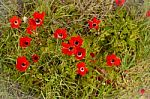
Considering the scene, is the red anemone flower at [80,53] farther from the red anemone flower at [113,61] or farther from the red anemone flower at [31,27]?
the red anemone flower at [31,27]

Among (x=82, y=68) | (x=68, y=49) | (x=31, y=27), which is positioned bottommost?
A: (x=82, y=68)

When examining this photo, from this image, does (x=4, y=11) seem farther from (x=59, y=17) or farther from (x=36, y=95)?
(x=36, y=95)

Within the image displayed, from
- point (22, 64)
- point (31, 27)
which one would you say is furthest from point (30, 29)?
point (22, 64)

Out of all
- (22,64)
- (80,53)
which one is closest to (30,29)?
(22,64)

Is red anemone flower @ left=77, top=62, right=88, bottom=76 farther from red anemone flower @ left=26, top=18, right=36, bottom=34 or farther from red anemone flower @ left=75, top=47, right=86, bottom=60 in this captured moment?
red anemone flower @ left=26, top=18, right=36, bottom=34

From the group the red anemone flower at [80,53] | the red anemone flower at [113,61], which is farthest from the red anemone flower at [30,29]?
the red anemone flower at [113,61]

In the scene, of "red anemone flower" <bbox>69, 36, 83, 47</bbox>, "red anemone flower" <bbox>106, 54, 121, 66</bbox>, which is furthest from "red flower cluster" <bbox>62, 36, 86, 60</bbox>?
"red anemone flower" <bbox>106, 54, 121, 66</bbox>

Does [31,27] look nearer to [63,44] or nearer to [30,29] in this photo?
[30,29]

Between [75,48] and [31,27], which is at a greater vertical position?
[31,27]

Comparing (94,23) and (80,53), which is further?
(94,23)
